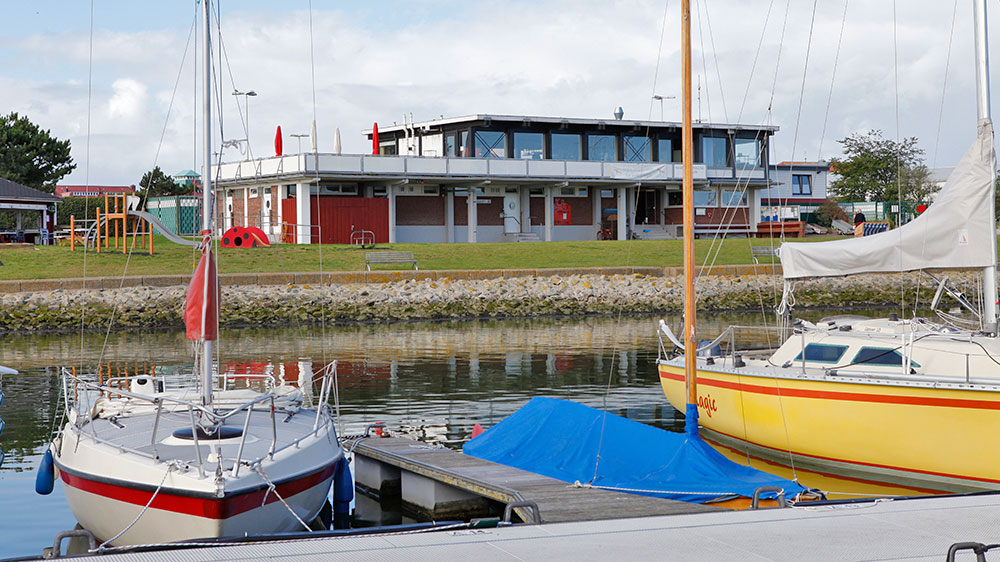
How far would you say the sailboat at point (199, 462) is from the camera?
1047cm

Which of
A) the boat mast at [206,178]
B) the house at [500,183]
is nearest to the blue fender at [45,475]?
the boat mast at [206,178]

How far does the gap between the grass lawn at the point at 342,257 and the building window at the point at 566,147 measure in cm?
727

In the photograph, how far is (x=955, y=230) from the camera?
16.2 metres

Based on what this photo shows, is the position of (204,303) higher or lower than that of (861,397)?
higher

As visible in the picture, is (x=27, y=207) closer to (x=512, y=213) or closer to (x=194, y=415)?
(x=512, y=213)

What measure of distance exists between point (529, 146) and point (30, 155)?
3816 cm

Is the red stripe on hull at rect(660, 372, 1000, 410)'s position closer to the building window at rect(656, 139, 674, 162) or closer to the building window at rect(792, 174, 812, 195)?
the building window at rect(656, 139, 674, 162)

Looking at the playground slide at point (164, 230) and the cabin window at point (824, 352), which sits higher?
the playground slide at point (164, 230)

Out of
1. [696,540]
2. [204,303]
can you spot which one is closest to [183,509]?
[204,303]

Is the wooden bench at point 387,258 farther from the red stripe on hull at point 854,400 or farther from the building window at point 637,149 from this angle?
the red stripe on hull at point 854,400

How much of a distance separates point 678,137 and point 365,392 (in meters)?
45.6

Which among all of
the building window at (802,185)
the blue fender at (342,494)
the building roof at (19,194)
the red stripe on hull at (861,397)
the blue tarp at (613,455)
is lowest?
the blue fender at (342,494)

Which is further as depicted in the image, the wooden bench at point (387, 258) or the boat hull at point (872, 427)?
the wooden bench at point (387, 258)

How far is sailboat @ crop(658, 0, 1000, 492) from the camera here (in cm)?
1402
